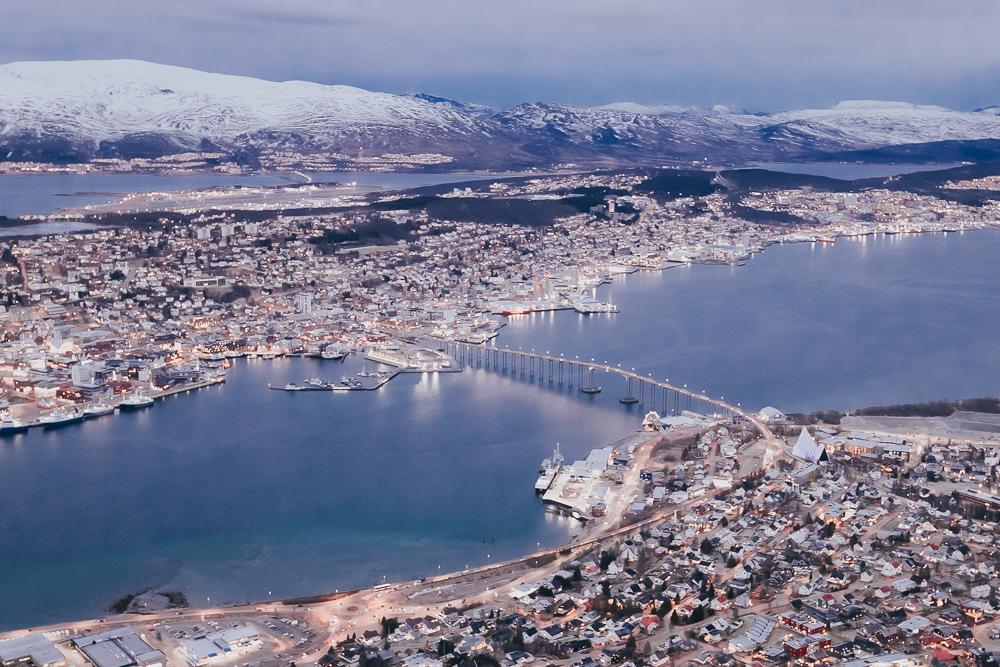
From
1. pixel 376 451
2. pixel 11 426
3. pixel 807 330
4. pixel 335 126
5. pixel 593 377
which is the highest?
pixel 335 126

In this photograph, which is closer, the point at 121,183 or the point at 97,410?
the point at 97,410

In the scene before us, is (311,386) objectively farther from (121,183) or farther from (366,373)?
(121,183)

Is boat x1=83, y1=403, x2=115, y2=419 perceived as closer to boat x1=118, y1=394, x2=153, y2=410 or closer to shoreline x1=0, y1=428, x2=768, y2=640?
boat x1=118, y1=394, x2=153, y2=410

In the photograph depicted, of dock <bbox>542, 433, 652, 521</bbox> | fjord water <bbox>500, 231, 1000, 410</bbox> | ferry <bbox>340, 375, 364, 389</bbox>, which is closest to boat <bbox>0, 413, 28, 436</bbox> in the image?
ferry <bbox>340, 375, 364, 389</bbox>

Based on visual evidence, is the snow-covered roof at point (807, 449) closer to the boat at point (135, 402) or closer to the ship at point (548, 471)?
the ship at point (548, 471)

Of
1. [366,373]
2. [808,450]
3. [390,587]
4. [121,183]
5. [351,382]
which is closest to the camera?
[390,587]

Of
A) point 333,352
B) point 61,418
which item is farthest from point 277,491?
point 333,352
